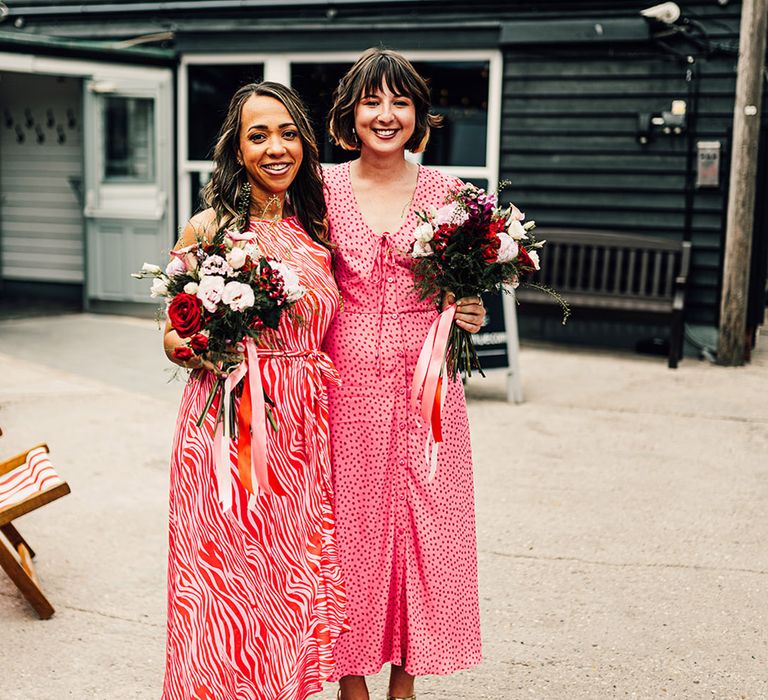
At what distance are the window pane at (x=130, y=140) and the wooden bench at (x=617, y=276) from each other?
4383 millimetres

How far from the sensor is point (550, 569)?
15.0ft

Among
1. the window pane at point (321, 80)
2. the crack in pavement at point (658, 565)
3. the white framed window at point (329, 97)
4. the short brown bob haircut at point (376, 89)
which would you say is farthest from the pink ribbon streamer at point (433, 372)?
the window pane at point (321, 80)

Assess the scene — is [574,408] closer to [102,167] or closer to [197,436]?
[197,436]

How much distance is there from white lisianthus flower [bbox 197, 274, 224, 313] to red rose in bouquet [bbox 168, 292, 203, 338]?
0.03 meters

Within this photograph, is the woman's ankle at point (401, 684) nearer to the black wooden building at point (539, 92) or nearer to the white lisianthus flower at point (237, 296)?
the white lisianthus flower at point (237, 296)

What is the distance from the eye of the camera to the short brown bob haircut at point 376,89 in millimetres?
2979

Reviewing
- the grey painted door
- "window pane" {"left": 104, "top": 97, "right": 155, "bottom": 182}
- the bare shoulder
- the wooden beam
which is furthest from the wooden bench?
the bare shoulder

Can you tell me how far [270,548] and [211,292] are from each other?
729 mm

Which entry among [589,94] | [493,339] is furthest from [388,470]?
[589,94]

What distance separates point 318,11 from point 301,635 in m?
9.22

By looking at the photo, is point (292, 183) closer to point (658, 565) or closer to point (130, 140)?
point (658, 565)

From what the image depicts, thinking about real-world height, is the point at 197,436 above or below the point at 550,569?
above

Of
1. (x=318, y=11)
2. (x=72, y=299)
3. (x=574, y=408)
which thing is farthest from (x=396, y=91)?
(x=72, y=299)

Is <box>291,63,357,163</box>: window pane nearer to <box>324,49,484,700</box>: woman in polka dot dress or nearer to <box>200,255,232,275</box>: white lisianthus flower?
<box>324,49,484,700</box>: woman in polka dot dress
